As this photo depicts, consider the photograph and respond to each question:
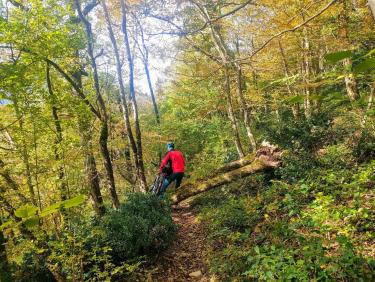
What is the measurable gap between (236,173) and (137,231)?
12.4ft

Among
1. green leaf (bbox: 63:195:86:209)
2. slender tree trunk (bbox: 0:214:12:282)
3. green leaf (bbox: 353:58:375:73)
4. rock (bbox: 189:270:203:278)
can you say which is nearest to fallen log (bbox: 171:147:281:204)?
rock (bbox: 189:270:203:278)

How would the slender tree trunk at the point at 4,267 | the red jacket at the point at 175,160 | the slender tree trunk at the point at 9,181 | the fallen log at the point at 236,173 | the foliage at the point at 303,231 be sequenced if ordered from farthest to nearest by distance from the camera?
1. the red jacket at the point at 175,160
2. the fallen log at the point at 236,173
3. the slender tree trunk at the point at 9,181
4. the slender tree trunk at the point at 4,267
5. the foliage at the point at 303,231

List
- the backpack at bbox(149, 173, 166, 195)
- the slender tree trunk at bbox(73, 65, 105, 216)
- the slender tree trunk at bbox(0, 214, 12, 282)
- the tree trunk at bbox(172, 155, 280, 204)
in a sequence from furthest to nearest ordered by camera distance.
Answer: the backpack at bbox(149, 173, 166, 195) → the tree trunk at bbox(172, 155, 280, 204) → the slender tree trunk at bbox(73, 65, 105, 216) → the slender tree trunk at bbox(0, 214, 12, 282)

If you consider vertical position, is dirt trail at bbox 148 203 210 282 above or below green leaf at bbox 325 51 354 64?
below

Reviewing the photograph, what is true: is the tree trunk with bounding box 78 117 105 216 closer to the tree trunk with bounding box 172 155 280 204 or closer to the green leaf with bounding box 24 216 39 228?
the tree trunk with bounding box 172 155 280 204

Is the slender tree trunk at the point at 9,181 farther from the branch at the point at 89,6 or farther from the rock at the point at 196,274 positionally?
the branch at the point at 89,6

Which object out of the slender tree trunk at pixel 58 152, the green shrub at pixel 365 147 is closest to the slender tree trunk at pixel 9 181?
the slender tree trunk at pixel 58 152

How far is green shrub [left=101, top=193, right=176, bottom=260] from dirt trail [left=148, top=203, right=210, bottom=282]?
0.26 meters

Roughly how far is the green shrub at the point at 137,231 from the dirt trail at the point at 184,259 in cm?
26

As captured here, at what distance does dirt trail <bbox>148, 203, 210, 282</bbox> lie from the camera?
5.24 meters

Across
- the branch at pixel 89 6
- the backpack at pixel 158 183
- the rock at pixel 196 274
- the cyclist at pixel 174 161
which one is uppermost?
the branch at pixel 89 6

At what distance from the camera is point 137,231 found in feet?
19.6

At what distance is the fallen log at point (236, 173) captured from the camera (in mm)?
7895

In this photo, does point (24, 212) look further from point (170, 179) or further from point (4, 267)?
point (170, 179)
